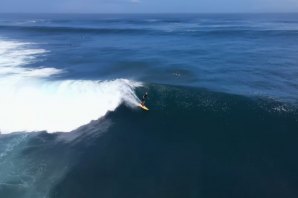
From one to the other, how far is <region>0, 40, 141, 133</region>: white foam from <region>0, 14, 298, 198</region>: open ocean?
151mm

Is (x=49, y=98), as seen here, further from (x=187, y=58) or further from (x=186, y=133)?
(x=187, y=58)

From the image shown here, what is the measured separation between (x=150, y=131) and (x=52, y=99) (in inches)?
683

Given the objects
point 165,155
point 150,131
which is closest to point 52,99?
point 150,131

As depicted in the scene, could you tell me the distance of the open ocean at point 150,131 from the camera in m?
29.0

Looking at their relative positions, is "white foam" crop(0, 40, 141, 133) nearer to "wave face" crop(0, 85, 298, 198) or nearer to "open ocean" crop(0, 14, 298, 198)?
"open ocean" crop(0, 14, 298, 198)

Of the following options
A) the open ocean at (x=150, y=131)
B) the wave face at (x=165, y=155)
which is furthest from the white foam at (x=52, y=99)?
the wave face at (x=165, y=155)

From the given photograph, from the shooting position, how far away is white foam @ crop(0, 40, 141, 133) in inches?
1583

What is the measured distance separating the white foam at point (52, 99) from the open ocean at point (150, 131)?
0.15 metres

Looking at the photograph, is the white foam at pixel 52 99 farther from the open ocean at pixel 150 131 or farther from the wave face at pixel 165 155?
the wave face at pixel 165 155

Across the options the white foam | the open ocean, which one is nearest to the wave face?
the open ocean

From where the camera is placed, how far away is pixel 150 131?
126 ft

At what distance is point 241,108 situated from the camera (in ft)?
143

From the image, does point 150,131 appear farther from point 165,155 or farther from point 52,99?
point 52,99

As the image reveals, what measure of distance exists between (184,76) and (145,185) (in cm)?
3303
